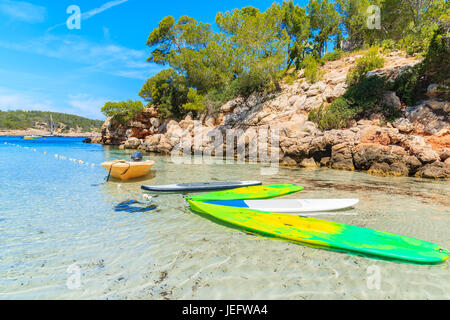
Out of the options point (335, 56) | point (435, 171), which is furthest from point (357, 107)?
point (335, 56)

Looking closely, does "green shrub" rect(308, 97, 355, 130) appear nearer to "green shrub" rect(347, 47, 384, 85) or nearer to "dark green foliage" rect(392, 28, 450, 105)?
A: "green shrub" rect(347, 47, 384, 85)

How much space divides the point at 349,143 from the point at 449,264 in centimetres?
1155

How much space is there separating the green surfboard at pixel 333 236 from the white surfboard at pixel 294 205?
557 millimetres

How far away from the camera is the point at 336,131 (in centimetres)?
1458

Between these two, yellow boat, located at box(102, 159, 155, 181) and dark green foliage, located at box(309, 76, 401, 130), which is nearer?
yellow boat, located at box(102, 159, 155, 181)

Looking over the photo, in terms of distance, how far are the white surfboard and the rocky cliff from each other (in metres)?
7.51

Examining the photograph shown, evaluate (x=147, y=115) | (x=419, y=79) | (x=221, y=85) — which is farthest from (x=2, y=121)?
(x=419, y=79)

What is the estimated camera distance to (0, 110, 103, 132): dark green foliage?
111 m

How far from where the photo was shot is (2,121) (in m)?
108

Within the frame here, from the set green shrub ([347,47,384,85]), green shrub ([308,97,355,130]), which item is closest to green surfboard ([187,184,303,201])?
green shrub ([308,97,355,130])

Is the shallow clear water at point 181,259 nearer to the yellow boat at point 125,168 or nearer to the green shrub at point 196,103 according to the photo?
the yellow boat at point 125,168

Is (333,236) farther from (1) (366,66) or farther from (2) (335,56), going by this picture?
(2) (335,56)

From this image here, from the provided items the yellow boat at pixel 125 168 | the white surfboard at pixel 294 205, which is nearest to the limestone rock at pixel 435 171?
the white surfboard at pixel 294 205
